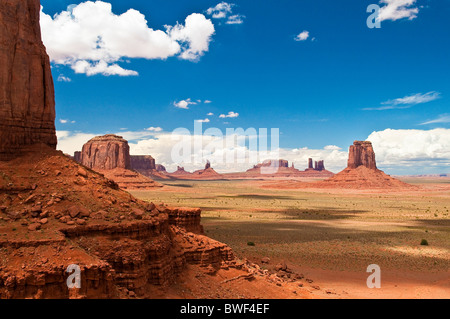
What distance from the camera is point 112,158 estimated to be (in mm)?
155875

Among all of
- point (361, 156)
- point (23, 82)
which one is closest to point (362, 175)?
point (361, 156)

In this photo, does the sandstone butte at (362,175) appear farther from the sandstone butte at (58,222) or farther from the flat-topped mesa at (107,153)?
the sandstone butte at (58,222)

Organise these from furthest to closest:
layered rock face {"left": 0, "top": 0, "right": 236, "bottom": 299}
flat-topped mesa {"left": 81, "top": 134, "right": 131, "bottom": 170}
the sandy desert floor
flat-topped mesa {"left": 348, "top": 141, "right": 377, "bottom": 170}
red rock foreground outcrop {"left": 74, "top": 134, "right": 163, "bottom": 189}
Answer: flat-topped mesa {"left": 348, "top": 141, "right": 377, "bottom": 170}, flat-topped mesa {"left": 81, "top": 134, "right": 131, "bottom": 170}, red rock foreground outcrop {"left": 74, "top": 134, "right": 163, "bottom": 189}, the sandy desert floor, layered rock face {"left": 0, "top": 0, "right": 236, "bottom": 299}

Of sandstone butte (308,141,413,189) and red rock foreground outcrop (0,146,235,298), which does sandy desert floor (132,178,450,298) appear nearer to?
red rock foreground outcrop (0,146,235,298)

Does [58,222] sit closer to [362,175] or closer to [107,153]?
[107,153]

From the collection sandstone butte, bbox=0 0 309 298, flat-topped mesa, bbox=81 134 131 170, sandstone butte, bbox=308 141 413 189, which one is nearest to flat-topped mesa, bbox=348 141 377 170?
sandstone butte, bbox=308 141 413 189

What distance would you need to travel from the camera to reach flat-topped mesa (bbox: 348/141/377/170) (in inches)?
7603

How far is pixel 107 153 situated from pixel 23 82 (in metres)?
146

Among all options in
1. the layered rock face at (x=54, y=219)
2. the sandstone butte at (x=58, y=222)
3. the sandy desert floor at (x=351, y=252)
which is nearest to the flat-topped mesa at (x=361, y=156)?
the sandy desert floor at (x=351, y=252)

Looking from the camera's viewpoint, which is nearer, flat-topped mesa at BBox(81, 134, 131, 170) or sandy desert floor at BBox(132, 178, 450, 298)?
sandy desert floor at BBox(132, 178, 450, 298)

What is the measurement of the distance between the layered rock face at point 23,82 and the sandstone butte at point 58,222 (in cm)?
5

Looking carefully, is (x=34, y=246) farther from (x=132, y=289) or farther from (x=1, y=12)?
(x=1, y=12)

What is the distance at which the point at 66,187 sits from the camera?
15.7 meters

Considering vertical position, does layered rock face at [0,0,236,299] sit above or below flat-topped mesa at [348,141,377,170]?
below
